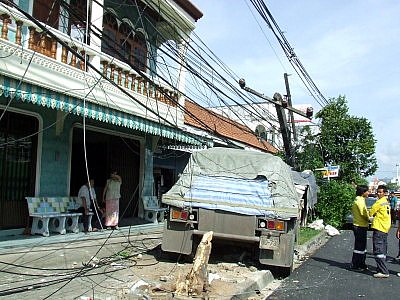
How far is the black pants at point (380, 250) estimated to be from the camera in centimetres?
847

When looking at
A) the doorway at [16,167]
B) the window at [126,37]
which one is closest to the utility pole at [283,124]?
the window at [126,37]

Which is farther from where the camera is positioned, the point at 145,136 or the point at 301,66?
the point at 301,66

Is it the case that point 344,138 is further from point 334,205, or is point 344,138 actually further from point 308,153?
point 334,205

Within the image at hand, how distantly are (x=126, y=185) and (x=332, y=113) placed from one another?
1490 centimetres

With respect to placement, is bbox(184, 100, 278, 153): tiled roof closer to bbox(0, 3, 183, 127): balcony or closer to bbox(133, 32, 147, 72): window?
bbox(133, 32, 147, 72): window

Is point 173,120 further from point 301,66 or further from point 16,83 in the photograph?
point 16,83

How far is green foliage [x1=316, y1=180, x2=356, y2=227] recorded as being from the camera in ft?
63.3

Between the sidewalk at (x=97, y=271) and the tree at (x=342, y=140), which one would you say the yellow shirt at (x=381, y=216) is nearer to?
the sidewalk at (x=97, y=271)

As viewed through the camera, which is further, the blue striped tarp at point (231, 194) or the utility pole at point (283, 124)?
the utility pole at point (283, 124)

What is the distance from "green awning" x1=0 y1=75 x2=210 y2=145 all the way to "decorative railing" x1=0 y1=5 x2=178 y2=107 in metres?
0.83

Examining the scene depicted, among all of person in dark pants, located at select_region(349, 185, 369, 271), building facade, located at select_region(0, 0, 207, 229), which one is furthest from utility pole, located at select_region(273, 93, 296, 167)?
person in dark pants, located at select_region(349, 185, 369, 271)

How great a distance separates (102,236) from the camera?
10859 millimetres

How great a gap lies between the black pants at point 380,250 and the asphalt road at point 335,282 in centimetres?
23

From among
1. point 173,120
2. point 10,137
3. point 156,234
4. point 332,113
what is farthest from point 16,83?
point 332,113
